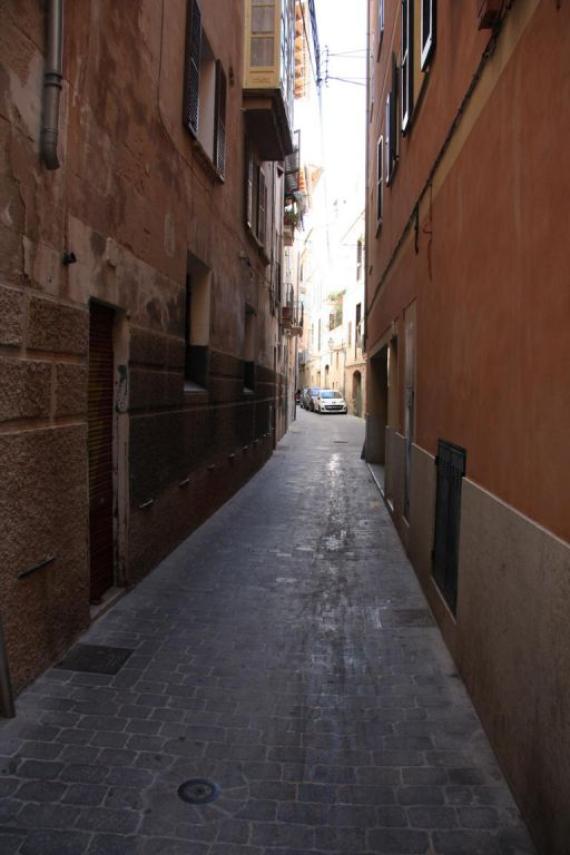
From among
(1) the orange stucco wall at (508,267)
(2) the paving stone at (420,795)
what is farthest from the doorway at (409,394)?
(2) the paving stone at (420,795)

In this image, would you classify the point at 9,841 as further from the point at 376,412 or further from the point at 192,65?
the point at 376,412

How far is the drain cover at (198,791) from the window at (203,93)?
6.90 metres

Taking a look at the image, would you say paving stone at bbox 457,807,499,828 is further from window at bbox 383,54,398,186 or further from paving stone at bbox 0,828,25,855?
window at bbox 383,54,398,186

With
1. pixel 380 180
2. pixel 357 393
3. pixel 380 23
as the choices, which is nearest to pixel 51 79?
pixel 380 180

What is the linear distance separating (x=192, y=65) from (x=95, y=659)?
22.7 ft

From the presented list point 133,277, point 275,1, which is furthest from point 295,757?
point 275,1

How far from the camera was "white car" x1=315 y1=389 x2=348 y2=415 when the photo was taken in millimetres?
41594

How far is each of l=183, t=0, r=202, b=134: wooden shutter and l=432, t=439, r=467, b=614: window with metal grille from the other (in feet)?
16.8

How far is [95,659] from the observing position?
4520mm

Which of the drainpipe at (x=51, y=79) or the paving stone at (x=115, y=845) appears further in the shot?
the drainpipe at (x=51, y=79)

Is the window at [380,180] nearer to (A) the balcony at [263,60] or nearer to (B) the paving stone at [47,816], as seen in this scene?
(A) the balcony at [263,60]

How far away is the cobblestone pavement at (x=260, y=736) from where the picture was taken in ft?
9.25

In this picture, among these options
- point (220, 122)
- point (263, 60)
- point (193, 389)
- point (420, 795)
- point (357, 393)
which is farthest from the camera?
point (357, 393)

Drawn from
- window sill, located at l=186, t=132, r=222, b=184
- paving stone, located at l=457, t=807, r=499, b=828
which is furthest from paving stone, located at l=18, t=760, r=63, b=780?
window sill, located at l=186, t=132, r=222, b=184
